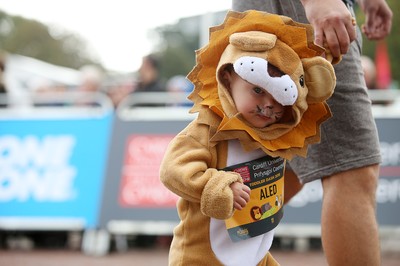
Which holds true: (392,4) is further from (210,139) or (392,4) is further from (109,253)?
(210,139)

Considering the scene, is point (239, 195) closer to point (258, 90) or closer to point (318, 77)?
point (258, 90)

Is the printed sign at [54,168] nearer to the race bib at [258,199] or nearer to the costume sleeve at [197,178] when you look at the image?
the race bib at [258,199]

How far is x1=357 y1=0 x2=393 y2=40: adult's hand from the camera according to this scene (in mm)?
2953

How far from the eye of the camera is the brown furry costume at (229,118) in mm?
2076

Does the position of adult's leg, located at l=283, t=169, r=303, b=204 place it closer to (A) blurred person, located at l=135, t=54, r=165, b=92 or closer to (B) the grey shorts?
(B) the grey shorts

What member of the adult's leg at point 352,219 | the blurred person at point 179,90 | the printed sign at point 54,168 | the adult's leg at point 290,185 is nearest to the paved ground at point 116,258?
the printed sign at point 54,168

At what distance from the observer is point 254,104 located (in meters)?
2.13

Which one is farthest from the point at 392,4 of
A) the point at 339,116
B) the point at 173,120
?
the point at 339,116

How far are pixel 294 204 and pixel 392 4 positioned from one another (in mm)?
28641

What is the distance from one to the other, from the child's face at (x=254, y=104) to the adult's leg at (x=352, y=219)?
47cm

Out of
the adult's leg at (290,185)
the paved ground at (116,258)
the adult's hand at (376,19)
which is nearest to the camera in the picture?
the adult's leg at (290,185)

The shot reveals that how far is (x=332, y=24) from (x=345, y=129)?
43cm

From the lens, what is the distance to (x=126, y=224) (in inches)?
281

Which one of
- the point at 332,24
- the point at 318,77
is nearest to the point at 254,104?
the point at 318,77
